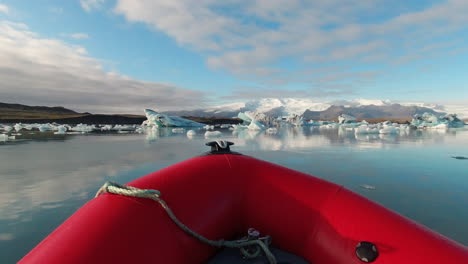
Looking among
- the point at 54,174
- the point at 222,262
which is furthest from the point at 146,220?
the point at 54,174

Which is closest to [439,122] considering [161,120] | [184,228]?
[161,120]

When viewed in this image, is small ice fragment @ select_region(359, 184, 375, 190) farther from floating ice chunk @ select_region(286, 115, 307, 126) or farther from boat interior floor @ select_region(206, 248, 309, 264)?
floating ice chunk @ select_region(286, 115, 307, 126)

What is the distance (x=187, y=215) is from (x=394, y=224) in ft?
4.38

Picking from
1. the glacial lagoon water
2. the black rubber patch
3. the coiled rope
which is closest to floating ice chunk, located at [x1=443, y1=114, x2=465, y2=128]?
the glacial lagoon water

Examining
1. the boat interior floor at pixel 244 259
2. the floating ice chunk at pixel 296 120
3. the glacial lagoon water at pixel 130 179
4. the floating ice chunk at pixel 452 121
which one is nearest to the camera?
the boat interior floor at pixel 244 259

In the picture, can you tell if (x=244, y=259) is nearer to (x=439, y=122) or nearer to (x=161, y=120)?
(x=161, y=120)

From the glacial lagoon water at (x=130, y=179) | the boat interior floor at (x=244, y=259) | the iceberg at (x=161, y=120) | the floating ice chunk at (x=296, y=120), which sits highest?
the floating ice chunk at (x=296, y=120)

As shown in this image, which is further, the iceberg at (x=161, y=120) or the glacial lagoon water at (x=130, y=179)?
the iceberg at (x=161, y=120)

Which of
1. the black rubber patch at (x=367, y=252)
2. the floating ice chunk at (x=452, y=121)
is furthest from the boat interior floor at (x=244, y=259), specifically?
the floating ice chunk at (x=452, y=121)

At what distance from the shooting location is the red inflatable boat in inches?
46.6

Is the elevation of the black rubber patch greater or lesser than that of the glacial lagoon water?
greater

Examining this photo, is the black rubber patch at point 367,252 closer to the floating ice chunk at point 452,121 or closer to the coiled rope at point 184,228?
the coiled rope at point 184,228

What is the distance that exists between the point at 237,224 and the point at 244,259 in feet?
0.91

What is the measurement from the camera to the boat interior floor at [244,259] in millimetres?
1608
